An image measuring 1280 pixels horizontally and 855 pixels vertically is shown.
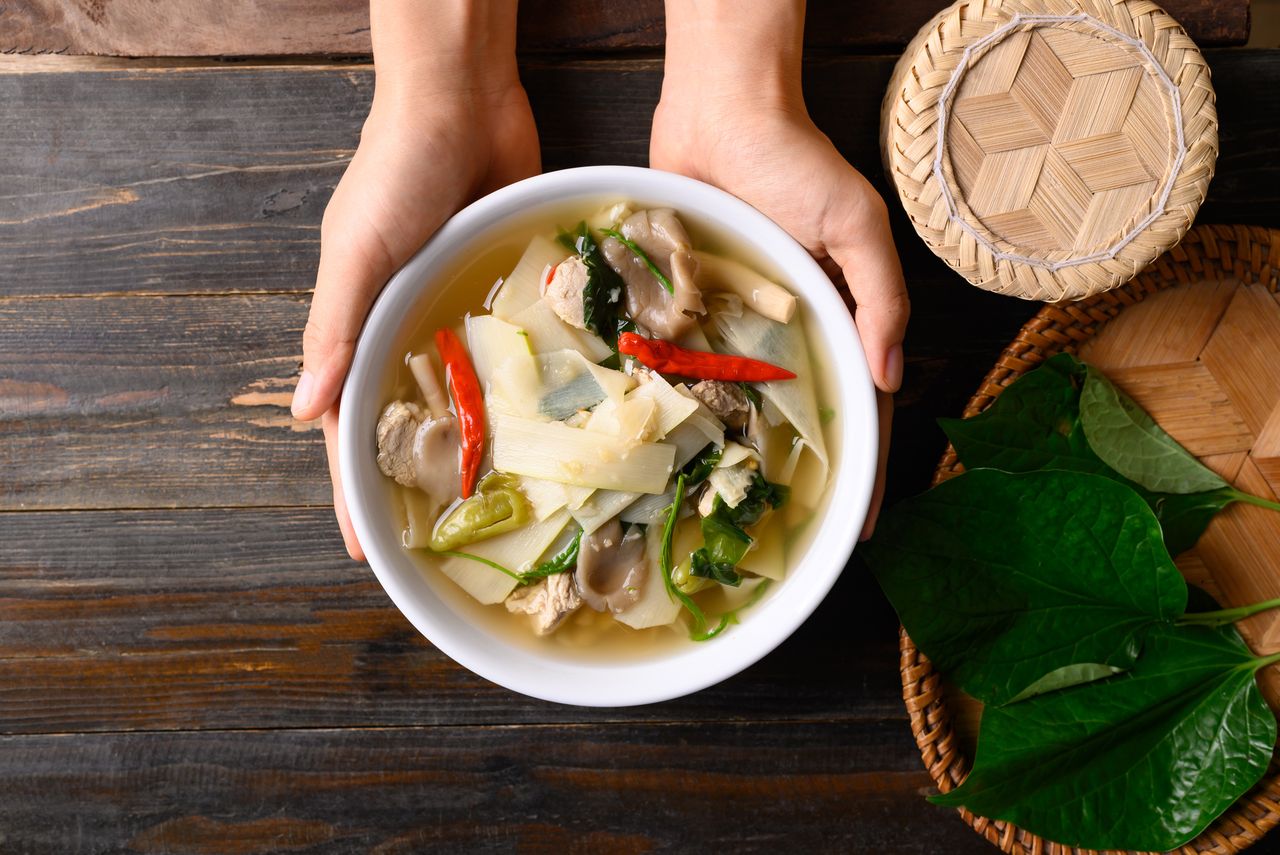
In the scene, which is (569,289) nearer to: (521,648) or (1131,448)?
(521,648)

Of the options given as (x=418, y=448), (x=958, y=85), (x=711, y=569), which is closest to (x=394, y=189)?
Answer: (x=418, y=448)

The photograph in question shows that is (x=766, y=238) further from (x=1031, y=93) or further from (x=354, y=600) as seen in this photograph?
(x=354, y=600)

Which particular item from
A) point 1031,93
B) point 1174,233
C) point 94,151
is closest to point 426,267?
point 94,151

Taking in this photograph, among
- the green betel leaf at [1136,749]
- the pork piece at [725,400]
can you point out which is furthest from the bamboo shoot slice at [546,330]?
the green betel leaf at [1136,749]

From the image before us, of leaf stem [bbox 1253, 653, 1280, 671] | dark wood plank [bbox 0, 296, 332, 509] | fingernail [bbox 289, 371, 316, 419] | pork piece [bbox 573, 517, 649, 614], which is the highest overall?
fingernail [bbox 289, 371, 316, 419]

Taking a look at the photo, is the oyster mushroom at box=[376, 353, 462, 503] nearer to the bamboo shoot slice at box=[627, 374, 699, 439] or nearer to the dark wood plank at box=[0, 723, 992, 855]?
the bamboo shoot slice at box=[627, 374, 699, 439]

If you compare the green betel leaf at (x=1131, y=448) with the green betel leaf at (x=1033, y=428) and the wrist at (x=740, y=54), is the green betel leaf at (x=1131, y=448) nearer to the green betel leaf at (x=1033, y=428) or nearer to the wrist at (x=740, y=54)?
the green betel leaf at (x=1033, y=428)

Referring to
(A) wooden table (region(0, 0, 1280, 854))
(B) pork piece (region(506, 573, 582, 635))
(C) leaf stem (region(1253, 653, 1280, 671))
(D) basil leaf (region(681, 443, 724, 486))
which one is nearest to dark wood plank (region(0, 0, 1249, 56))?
(A) wooden table (region(0, 0, 1280, 854))
